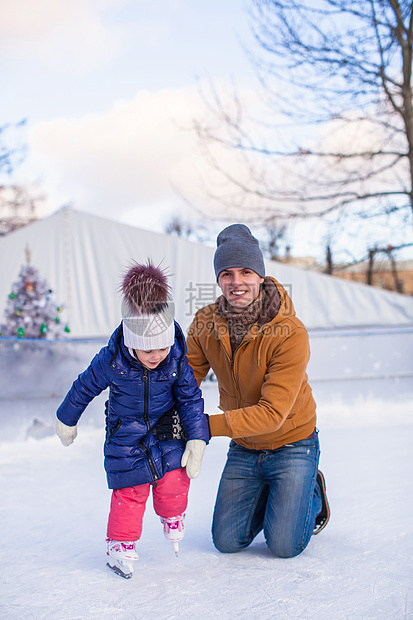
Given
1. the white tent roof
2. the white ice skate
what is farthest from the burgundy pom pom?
the white tent roof

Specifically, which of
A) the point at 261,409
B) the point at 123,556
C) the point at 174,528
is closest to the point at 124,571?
the point at 123,556

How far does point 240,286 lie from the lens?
1915mm

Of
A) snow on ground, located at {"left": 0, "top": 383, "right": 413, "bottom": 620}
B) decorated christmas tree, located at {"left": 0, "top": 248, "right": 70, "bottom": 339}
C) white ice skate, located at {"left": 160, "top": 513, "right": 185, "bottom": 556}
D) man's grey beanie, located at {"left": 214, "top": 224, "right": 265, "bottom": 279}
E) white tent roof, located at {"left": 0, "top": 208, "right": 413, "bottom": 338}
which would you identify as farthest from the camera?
white tent roof, located at {"left": 0, "top": 208, "right": 413, "bottom": 338}

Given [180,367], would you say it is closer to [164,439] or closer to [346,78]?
[164,439]

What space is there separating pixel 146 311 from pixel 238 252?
1.49 ft

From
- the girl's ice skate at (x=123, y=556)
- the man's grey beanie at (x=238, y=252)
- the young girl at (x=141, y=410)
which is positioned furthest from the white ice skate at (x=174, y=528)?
the man's grey beanie at (x=238, y=252)

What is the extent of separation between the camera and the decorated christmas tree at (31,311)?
4.56m

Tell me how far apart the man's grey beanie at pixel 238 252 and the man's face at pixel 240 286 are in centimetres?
2

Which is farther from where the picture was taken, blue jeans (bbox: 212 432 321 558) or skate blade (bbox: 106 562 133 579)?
blue jeans (bbox: 212 432 321 558)

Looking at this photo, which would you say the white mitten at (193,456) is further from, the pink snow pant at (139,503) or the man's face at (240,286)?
the man's face at (240,286)

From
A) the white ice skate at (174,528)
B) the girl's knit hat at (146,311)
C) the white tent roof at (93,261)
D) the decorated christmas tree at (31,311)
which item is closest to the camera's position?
the girl's knit hat at (146,311)

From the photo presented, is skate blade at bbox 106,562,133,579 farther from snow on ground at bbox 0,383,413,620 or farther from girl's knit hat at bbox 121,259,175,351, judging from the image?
girl's knit hat at bbox 121,259,175,351

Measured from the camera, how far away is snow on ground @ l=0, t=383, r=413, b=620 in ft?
4.74

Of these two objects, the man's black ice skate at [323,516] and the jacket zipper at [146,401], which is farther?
the man's black ice skate at [323,516]
